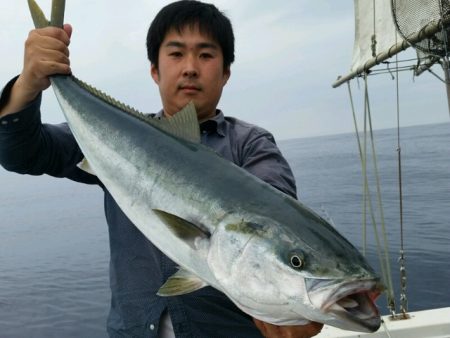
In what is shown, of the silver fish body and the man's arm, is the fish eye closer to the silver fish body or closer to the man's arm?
the silver fish body

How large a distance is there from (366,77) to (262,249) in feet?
35.9

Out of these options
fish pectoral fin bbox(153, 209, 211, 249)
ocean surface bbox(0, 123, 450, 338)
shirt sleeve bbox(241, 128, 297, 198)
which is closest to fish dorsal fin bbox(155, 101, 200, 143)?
shirt sleeve bbox(241, 128, 297, 198)

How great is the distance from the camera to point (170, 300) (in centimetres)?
234

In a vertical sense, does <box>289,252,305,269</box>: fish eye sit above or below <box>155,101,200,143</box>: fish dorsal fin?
below

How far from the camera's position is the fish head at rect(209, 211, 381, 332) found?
5.07ft

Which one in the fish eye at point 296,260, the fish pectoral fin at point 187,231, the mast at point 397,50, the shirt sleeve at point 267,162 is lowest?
the fish eye at point 296,260

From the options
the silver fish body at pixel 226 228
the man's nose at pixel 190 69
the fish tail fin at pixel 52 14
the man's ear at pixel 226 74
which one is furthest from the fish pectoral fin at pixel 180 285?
the fish tail fin at pixel 52 14

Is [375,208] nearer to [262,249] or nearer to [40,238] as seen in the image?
[40,238]

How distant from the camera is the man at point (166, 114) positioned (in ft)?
7.78

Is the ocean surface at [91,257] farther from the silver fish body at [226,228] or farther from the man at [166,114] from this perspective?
the silver fish body at [226,228]

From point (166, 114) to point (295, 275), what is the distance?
182 cm

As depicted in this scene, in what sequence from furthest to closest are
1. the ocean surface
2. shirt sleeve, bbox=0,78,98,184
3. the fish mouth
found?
the ocean surface < shirt sleeve, bbox=0,78,98,184 < the fish mouth

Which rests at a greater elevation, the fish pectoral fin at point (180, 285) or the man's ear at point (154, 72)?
the man's ear at point (154, 72)

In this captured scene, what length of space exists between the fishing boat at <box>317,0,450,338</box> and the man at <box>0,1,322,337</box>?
96cm
